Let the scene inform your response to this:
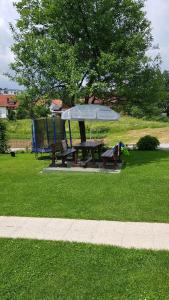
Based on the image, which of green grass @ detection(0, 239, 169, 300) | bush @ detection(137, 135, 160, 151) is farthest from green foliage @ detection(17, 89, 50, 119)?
green grass @ detection(0, 239, 169, 300)

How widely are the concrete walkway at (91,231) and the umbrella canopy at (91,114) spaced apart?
6.71m

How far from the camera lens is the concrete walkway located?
638 centimetres

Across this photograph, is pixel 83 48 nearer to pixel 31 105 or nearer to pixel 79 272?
pixel 31 105

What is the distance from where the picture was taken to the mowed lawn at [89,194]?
8.09 metres

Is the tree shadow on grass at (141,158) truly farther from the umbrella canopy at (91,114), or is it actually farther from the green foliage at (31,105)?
the green foliage at (31,105)

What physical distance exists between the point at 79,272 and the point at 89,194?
14.8 feet

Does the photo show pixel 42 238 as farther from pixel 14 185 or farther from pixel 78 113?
pixel 78 113

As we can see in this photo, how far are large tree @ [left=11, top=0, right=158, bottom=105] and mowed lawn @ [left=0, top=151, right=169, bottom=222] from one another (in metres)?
3.68

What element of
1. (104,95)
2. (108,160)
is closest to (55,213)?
(108,160)

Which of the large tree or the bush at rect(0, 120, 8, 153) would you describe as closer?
the large tree

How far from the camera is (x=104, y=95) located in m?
16.0

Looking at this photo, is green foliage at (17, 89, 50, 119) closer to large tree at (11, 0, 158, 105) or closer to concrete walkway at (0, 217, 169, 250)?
large tree at (11, 0, 158, 105)

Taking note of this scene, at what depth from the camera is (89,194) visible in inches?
383

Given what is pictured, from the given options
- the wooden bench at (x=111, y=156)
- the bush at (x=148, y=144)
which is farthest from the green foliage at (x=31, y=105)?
the bush at (x=148, y=144)
